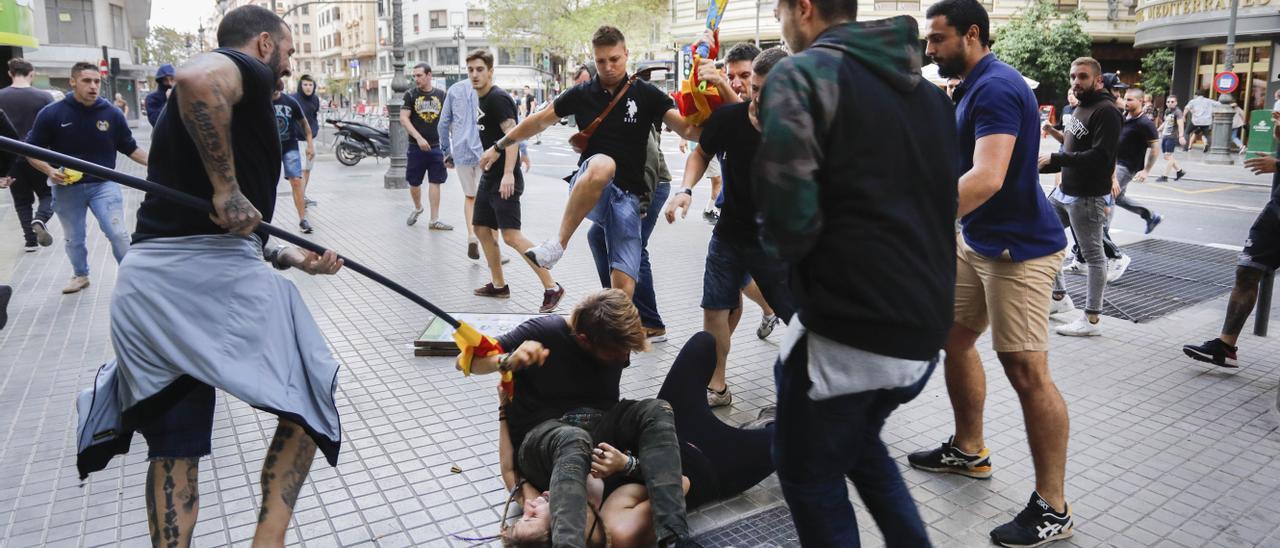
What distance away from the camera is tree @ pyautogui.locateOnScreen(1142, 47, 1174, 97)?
2902cm

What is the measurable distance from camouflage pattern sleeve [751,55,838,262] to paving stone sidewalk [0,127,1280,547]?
5.52ft

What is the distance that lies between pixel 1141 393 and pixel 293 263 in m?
4.44

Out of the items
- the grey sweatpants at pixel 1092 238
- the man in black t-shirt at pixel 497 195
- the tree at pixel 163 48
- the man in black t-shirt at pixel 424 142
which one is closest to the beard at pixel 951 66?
the grey sweatpants at pixel 1092 238

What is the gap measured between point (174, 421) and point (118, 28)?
53.9 meters

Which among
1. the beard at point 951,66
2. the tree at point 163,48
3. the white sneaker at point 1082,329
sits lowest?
the white sneaker at point 1082,329

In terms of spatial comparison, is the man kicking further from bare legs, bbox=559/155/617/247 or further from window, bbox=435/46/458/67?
window, bbox=435/46/458/67

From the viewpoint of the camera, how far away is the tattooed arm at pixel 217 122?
2412mm

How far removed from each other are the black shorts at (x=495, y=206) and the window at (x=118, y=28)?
47765 mm

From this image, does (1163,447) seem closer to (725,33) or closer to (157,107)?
(157,107)

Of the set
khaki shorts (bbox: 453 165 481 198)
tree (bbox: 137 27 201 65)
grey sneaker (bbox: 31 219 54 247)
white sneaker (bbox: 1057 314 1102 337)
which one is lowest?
white sneaker (bbox: 1057 314 1102 337)

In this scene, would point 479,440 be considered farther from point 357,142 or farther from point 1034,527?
point 357,142

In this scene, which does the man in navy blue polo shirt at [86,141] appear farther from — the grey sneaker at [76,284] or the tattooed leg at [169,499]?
the tattooed leg at [169,499]

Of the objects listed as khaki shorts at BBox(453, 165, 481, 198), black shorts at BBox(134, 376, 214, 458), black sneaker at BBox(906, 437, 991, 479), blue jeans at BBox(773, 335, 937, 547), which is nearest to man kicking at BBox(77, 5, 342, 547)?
black shorts at BBox(134, 376, 214, 458)

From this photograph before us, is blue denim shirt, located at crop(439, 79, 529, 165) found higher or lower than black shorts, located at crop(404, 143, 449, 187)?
higher
